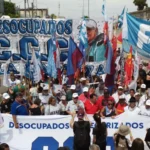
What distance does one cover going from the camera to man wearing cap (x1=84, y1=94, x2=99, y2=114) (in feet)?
31.5

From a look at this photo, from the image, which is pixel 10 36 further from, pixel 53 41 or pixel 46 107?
pixel 46 107

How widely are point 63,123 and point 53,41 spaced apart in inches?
163

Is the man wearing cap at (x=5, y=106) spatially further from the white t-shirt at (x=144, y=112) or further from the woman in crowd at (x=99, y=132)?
the white t-shirt at (x=144, y=112)

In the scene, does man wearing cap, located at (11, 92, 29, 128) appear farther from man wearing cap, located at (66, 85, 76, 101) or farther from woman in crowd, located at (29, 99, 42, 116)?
man wearing cap, located at (66, 85, 76, 101)

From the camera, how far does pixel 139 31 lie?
1298 cm

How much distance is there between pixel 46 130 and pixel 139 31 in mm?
5169

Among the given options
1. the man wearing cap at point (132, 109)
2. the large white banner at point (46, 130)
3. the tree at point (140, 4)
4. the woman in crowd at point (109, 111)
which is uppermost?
the man wearing cap at point (132, 109)

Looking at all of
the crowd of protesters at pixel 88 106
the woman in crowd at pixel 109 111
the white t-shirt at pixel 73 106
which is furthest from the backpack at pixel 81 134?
the white t-shirt at pixel 73 106

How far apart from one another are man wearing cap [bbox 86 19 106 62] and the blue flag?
42.9 inches

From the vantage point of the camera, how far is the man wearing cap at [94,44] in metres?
13.7

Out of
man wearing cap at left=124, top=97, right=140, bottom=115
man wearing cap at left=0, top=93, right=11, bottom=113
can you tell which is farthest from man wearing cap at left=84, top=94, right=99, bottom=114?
man wearing cap at left=0, top=93, right=11, bottom=113

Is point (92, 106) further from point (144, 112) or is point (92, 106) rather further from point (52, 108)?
point (144, 112)

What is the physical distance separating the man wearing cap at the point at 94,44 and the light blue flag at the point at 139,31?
1.11 metres

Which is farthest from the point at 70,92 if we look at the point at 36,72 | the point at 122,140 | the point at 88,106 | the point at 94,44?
the point at 122,140
